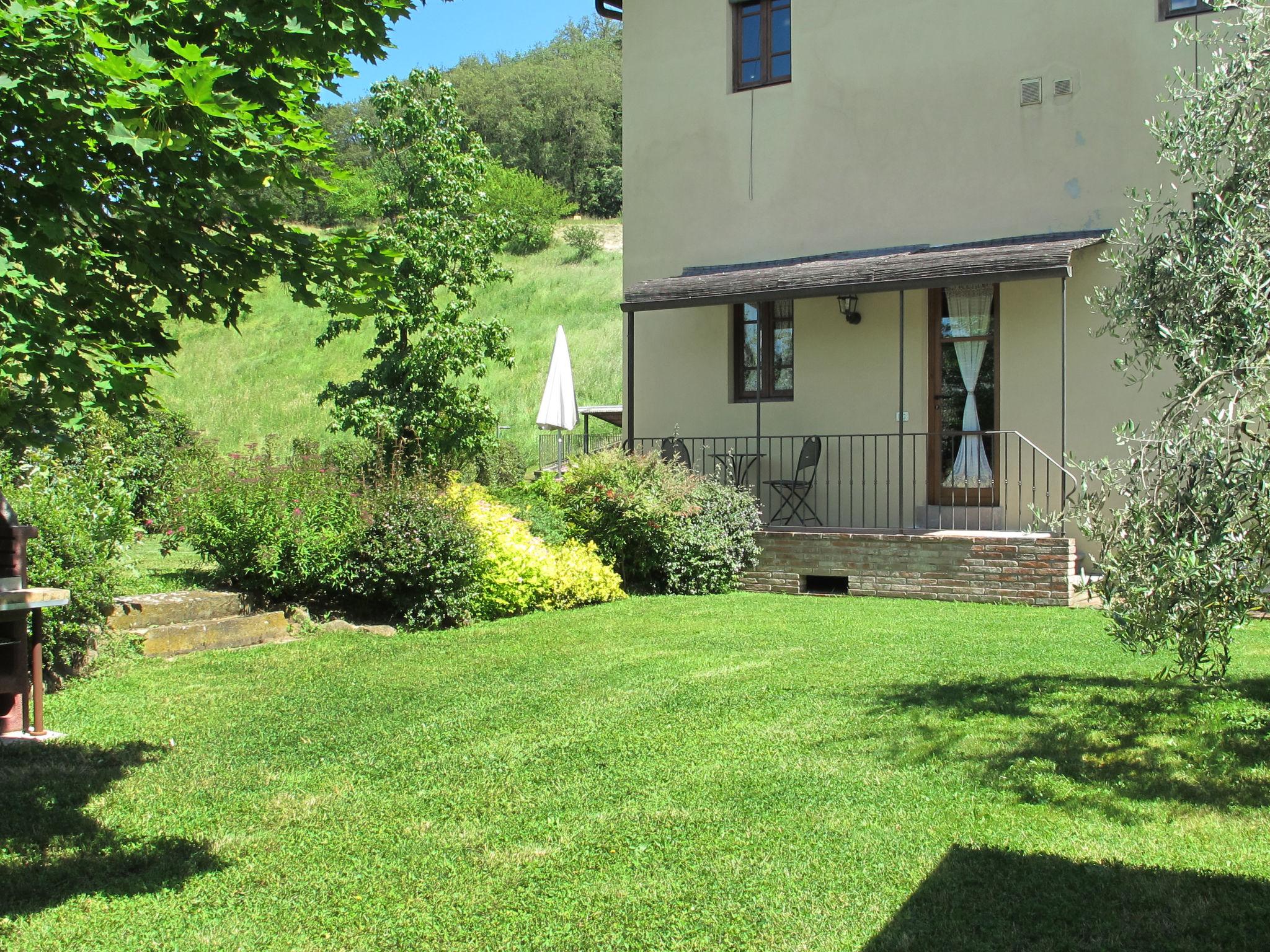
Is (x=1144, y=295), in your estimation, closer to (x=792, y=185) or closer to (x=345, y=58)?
(x=345, y=58)

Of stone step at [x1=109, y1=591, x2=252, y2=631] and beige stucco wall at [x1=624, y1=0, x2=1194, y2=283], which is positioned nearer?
stone step at [x1=109, y1=591, x2=252, y2=631]

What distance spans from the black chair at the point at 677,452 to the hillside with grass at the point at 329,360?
40.4 ft

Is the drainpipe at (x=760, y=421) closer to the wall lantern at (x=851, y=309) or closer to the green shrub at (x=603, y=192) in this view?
the wall lantern at (x=851, y=309)

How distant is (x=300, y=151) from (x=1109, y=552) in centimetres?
379

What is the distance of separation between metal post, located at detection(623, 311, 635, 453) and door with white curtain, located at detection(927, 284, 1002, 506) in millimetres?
3705

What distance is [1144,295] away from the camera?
16.7 feet

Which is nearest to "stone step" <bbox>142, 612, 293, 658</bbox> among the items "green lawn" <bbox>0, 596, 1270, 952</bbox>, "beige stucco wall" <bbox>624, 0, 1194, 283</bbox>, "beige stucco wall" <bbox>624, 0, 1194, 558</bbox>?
"green lawn" <bbox>0, 596, 1270, 952</bbox>

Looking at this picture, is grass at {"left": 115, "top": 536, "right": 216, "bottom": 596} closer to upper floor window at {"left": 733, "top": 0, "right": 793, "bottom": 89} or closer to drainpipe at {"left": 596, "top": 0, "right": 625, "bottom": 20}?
upper floor window at {"left": 733, "top": 0, "right": 793, "bottom": 89}

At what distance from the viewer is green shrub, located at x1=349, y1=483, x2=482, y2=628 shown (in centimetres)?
911

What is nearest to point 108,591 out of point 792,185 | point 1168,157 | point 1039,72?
point 1168,157

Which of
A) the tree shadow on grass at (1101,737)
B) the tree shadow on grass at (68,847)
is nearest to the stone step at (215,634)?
the tree shadow on grass at (68,847)

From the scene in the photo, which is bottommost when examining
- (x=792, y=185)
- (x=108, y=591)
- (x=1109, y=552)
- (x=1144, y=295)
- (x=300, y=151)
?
(x=108, y=591)

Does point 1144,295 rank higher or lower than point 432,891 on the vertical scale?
higher

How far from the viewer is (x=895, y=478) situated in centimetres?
1236
